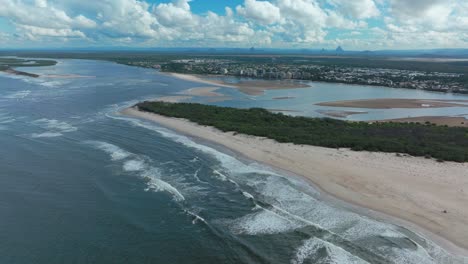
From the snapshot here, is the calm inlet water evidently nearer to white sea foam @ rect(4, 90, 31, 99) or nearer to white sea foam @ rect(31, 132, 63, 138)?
white sea foam @ rect(31, 132, 63, 138)

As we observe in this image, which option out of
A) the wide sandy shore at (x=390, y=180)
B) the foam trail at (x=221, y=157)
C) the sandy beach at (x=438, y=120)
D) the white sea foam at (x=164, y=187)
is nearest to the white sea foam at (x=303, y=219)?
the foam trail at (x=221, y=157)

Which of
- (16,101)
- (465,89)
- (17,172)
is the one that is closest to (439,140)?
(17,172)

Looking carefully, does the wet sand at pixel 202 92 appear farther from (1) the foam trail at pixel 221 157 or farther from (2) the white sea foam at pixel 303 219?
(2) the white sea foam at pixel 303 219

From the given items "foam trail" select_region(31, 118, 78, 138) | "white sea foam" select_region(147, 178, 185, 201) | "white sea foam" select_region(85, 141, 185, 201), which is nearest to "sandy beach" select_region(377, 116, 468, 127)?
"white sea foam" select_region(85, 141, 185, 201)

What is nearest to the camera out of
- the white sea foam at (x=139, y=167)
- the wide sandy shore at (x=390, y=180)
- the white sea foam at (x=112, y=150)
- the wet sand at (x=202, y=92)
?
the wide sandy shore at (x=390, y=180)

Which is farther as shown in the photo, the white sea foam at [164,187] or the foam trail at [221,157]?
the foam trail at [221,157]

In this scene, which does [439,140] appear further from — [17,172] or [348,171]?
[17,172]

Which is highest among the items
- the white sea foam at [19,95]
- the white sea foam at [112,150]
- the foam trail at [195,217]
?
the white sea foam at [19,95]
